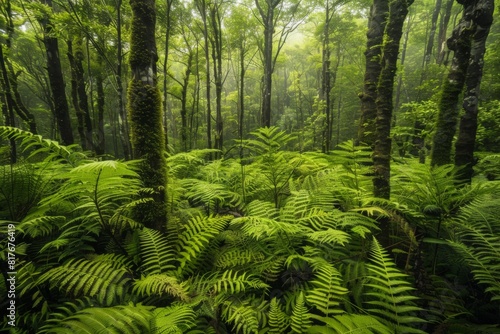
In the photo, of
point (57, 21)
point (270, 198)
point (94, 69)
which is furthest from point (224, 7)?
point (270, 198)

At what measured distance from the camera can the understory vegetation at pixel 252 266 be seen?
5.44 ft

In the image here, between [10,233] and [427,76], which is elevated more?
[427,76]

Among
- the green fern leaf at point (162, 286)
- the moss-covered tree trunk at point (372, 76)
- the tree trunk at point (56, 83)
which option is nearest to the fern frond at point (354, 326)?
the green fern leaf at point (162, 286)

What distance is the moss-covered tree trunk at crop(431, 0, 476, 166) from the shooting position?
4293mm

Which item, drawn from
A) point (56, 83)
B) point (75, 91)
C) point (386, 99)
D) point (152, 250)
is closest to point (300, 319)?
point (152, 250)

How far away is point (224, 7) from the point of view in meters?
14.5

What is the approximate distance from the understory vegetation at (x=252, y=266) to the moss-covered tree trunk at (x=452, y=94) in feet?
4.65

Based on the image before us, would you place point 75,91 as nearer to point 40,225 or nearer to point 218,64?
point 218,64

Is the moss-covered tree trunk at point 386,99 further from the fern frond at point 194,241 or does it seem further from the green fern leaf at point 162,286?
the green fern leaf at point 162,286

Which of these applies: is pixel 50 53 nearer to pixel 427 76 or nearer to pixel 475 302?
pixel 475 302

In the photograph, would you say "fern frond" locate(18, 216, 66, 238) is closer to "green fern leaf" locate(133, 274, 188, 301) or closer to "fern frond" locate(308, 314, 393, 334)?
"green fern leaf" locate(133, 274, 188, 301)

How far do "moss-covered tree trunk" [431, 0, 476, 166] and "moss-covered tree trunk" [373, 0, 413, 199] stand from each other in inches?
106

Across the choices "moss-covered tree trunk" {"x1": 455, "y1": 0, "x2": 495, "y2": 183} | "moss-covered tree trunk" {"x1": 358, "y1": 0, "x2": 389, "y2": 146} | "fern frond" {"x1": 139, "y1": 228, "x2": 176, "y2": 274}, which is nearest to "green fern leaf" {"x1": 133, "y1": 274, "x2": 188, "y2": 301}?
"fern frond" {"x1": 139, "y1": 228, "x2": 176, "y2": 274}

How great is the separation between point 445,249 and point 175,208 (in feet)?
11.6
